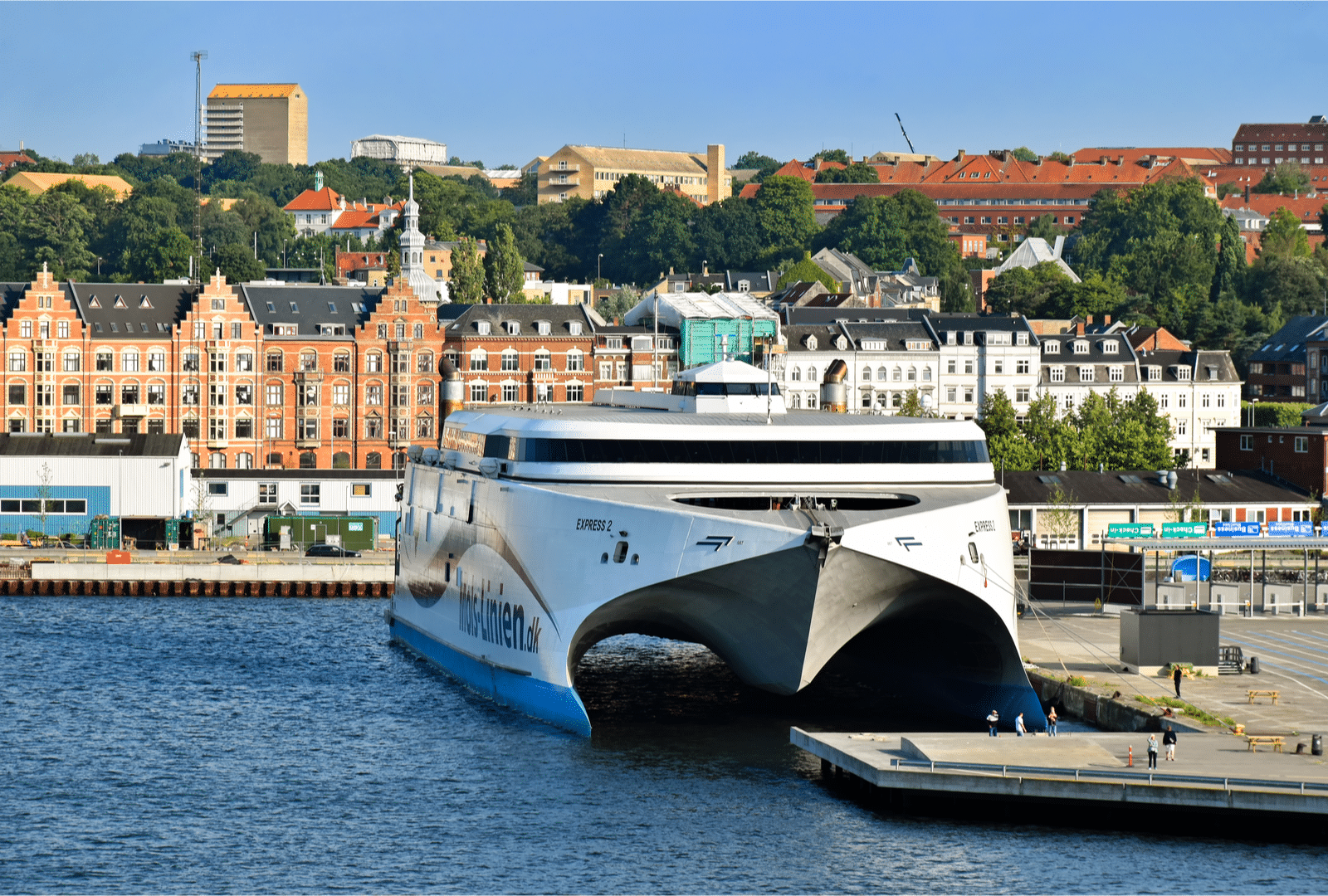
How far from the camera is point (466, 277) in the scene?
165625 mm

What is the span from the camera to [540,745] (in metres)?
52.9

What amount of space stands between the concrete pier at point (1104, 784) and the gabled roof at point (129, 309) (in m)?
78.2

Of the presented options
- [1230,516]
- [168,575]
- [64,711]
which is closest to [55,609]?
[168,575]

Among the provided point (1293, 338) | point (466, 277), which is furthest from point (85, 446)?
point (1293, 338)

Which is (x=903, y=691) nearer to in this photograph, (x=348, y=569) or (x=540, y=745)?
(x=540, y=745)

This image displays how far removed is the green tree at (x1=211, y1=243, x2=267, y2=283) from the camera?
19262 centimetres

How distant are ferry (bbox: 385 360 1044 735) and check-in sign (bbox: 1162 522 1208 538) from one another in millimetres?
28036

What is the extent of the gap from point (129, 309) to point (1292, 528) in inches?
2685

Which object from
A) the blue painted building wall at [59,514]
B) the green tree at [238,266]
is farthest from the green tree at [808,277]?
the blue painted building wall at [59,514]

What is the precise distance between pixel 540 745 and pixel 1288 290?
160587 millimetres

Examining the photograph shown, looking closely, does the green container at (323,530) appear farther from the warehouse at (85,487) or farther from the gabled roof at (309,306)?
the gabled roof at (309,306)

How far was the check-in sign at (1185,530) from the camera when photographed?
3282 inches

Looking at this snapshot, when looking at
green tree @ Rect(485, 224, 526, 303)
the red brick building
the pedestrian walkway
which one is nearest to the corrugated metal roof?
the pedestrian walkway

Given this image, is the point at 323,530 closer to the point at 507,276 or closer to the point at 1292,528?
the point at 1292,528
